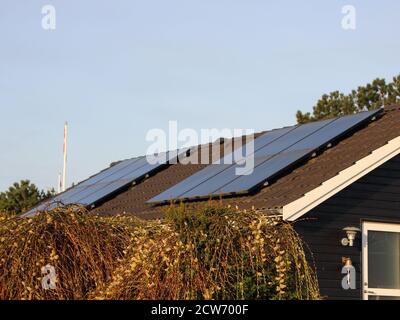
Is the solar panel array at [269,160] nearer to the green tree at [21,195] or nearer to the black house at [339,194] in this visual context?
the black house at [339,194]

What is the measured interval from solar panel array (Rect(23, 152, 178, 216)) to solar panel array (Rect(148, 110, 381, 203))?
422 cm

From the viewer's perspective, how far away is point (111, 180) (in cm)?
2731

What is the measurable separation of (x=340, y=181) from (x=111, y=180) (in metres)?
11.5

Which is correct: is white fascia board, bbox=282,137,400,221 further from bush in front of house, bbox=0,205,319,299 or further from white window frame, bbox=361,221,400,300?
white window frame, bbox=361,221,400,300

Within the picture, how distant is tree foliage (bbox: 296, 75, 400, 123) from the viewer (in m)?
58.2

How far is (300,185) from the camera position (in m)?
17.4

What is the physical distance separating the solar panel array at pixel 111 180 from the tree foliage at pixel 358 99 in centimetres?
2969

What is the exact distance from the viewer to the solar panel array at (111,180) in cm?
2557

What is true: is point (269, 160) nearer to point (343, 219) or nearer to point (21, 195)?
point (343, 219)

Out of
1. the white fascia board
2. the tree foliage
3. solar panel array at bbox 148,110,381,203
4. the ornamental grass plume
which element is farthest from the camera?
the tree foliage

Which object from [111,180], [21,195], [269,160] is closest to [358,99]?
[21,195]

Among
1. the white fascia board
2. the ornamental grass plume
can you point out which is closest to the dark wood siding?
the white fascia board

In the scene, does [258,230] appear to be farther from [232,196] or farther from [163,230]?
[232,196]
